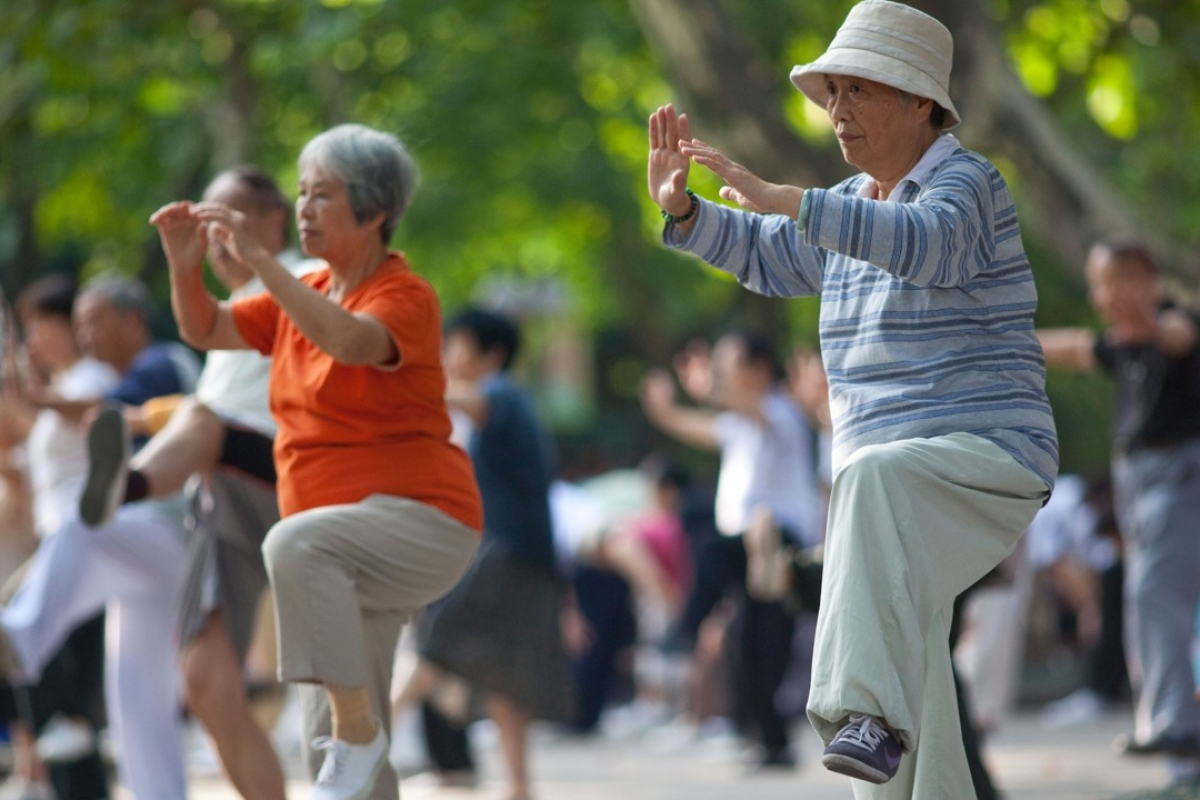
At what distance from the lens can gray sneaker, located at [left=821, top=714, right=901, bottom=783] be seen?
421 centimetres

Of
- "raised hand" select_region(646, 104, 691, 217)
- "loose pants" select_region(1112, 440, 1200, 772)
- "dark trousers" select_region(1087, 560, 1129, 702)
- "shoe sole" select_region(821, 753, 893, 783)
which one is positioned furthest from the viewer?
"dark trousers" select_region(1087, 560, 1129, 702)

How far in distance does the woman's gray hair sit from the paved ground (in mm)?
3859

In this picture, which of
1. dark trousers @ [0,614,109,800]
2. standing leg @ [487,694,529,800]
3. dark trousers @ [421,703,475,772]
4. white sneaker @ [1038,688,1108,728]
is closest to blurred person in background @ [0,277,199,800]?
dark trousers @ [0,614,109,800]

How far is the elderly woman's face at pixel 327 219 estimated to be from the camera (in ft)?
17.9

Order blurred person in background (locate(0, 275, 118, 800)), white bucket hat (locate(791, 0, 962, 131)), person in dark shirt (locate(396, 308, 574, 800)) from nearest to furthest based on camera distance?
white bucket hat (locate(791, 0, 962, 131))
blurred person in background (locate(0, 275, 118, 800))
person in dark shirt (locate(396, 308, 574, 800))

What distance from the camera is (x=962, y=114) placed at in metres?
10.8

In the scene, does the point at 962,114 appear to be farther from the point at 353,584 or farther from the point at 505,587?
the point at 353,584

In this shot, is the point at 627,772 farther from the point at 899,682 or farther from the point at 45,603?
the point at 899,682

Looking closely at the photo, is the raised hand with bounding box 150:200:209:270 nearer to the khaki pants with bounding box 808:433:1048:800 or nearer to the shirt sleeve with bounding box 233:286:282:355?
the shirt sleeve with bounding box 233:286:282:355

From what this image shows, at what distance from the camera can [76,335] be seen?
28.8ft

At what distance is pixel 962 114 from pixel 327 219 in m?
6.04

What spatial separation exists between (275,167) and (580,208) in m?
3.58

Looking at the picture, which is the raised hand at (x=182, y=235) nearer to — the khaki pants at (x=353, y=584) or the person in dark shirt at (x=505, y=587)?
the khaki pants at (x=353, y=584)

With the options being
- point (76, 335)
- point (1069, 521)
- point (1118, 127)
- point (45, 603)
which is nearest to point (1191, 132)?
point (1069, 521)
